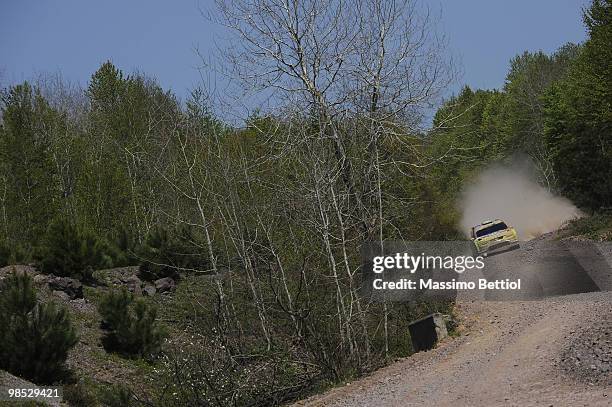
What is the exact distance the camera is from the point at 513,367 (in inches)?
415

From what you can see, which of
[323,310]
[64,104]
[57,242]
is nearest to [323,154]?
[323,310]

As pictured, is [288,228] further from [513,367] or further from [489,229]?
[489,229]

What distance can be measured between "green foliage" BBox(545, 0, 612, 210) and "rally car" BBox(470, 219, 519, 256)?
6.43 m

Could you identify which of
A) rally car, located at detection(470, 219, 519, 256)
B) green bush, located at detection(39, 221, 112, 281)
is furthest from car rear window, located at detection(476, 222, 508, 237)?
green bush, located at detection(39, 221, 112, 281)

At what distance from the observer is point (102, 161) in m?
34.4

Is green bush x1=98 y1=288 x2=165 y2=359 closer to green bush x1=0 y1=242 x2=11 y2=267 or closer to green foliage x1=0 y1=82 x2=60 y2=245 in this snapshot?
green bush x1=0 y1=242 x2=11 y2=267

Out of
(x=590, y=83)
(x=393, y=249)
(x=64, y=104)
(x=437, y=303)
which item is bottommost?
(x=437, y=303)

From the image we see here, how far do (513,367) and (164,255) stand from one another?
14443 millimetres

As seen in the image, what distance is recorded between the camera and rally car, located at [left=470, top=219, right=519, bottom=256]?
1277 inches

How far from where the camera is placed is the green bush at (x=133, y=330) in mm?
18281

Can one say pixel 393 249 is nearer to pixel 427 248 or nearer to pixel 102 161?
pixel 427 248

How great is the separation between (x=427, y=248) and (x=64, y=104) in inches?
1399

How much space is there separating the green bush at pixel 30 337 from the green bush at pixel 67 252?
23.1ft

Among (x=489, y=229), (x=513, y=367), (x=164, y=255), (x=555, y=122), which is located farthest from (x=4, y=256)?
(x=555, y=122)
